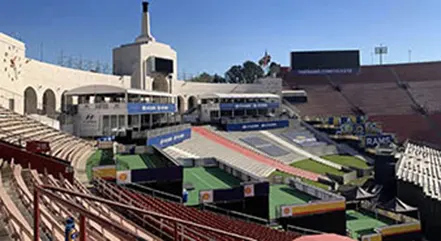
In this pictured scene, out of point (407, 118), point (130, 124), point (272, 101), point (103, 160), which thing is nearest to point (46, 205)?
point (103, 160)

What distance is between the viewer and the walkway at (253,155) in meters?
26.8

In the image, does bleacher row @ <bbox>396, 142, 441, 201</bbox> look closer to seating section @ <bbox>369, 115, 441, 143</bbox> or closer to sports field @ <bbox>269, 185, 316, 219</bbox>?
sports field @ <bbox>269, 185, 316, 219</bbox>

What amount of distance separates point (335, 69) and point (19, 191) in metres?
56.5

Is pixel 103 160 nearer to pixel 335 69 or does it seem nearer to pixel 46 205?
pixel 46 205

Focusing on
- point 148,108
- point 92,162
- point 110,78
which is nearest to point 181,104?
point 110,78

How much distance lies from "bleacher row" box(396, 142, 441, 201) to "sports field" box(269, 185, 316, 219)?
581 centimetres

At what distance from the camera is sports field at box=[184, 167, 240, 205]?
15.1 m

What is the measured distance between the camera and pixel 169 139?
25.0 m

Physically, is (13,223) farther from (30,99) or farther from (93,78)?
(93,78)

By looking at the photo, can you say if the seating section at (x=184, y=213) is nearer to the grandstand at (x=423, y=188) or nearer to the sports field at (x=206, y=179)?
the sports field at (x=206, y=179)

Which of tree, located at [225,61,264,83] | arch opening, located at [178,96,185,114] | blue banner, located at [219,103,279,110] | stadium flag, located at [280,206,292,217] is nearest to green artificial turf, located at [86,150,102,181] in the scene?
stadium flag, located at [280,206,292,217]

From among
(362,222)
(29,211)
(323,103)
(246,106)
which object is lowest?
(362,222)

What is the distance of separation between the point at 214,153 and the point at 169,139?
3945 mm

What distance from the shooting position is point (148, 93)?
28.9 meters
